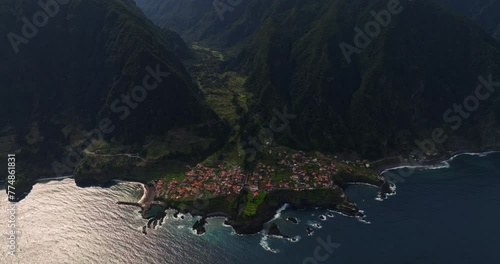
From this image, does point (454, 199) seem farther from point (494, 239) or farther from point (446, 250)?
point (446, 250)

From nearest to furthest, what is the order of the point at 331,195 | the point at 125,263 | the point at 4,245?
the point at 125,263, the point at 4,245, the point at 331,195

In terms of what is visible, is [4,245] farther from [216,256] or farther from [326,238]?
[326,238]

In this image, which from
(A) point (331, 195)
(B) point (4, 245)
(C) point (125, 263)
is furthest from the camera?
(A) point (331, 195)

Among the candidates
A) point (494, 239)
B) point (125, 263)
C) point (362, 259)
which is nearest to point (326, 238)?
point (362, 259)

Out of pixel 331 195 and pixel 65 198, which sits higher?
pixel 331 195

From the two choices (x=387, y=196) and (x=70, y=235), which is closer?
(x=70, y=235)

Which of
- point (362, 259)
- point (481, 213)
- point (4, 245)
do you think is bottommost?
point (4, 245)
